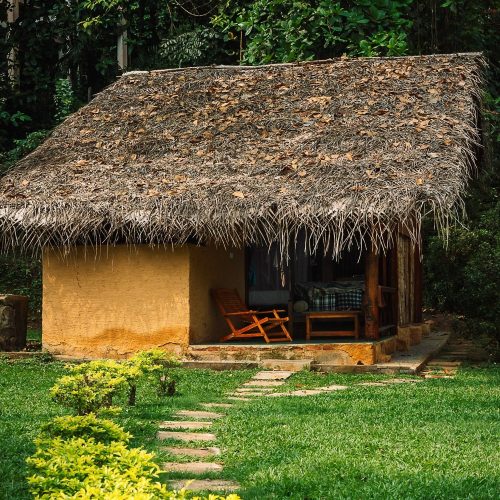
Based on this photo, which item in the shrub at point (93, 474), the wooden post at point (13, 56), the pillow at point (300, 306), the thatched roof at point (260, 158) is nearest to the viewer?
the shrub at point (93, 474)

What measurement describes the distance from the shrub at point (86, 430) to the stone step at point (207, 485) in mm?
400

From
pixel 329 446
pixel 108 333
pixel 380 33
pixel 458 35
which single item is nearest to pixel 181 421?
pixel 329 446

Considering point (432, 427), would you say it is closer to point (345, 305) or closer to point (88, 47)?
point (345, 305)

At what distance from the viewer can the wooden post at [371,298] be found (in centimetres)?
1261

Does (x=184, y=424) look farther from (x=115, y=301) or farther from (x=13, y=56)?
(x=13, y=56)

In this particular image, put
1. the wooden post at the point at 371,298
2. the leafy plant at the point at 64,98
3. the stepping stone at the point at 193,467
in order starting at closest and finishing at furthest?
1. the stepping stone at the point at 193,467
2. the wooden post at the point at 371,298
3. the leafy plant at the point at 64,98

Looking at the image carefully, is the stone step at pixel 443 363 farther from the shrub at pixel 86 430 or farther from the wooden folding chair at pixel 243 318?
the shrub at pixel 86 430

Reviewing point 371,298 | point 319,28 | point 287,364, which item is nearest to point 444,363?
point 371,298

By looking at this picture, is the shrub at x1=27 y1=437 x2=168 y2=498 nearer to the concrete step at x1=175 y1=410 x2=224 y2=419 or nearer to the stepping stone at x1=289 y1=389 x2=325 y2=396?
the concrete step at x1=175 y1=410 x2=224 y2=419

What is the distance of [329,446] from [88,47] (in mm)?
16646

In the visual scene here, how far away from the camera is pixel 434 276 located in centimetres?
1523

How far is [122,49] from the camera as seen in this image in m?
21.8

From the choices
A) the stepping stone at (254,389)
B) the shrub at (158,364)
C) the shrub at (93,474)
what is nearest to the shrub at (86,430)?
the shrub at (93,474)

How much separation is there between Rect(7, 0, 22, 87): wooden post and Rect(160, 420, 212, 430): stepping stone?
15.6 metres
